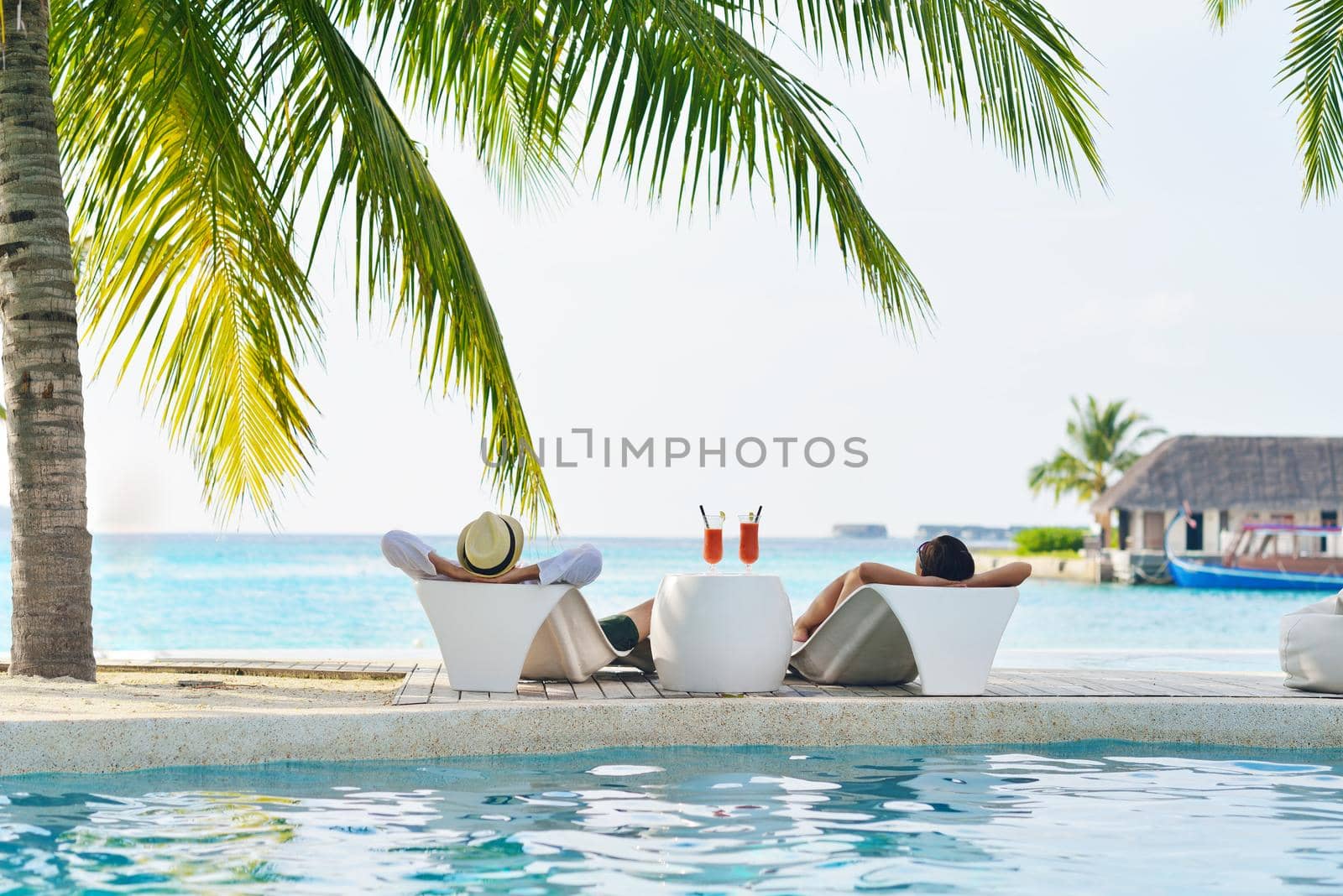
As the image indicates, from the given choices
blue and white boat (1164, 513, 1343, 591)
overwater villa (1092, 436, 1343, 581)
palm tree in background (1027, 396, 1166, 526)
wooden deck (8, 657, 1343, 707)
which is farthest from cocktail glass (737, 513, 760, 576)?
palm tree in background (1027, 396, 1166, 526)

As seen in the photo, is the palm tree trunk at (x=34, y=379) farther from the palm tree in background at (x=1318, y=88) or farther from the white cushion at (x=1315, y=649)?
the palm tree in background at (x=1318, y=88)

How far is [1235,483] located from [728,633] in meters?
38.1

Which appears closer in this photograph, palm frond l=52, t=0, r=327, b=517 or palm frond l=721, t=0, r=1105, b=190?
palm frond l=721, t=0, r=1105, b=190

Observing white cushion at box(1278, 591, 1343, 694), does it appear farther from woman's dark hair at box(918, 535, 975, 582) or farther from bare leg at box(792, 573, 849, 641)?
bare leg at box(792, 573, 849, 641)

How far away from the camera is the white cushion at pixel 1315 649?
502 cm

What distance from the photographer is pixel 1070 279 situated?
4375cm

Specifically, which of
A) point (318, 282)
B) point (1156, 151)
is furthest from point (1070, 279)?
point (318, 282)

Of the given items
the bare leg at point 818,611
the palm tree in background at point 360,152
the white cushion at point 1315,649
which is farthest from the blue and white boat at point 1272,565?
the palm tree in background at point 360,152

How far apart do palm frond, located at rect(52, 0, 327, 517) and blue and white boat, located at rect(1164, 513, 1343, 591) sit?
109 ft

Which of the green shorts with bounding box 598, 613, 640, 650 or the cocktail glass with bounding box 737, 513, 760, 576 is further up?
the cocktail glass with bounding box 737, 513, 760, 576

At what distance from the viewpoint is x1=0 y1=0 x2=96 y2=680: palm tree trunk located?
4.87m

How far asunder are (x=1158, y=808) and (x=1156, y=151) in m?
38.4

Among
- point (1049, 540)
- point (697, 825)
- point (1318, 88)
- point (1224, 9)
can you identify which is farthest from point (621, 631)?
point (1049, 540)

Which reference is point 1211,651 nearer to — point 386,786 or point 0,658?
point 386,786
